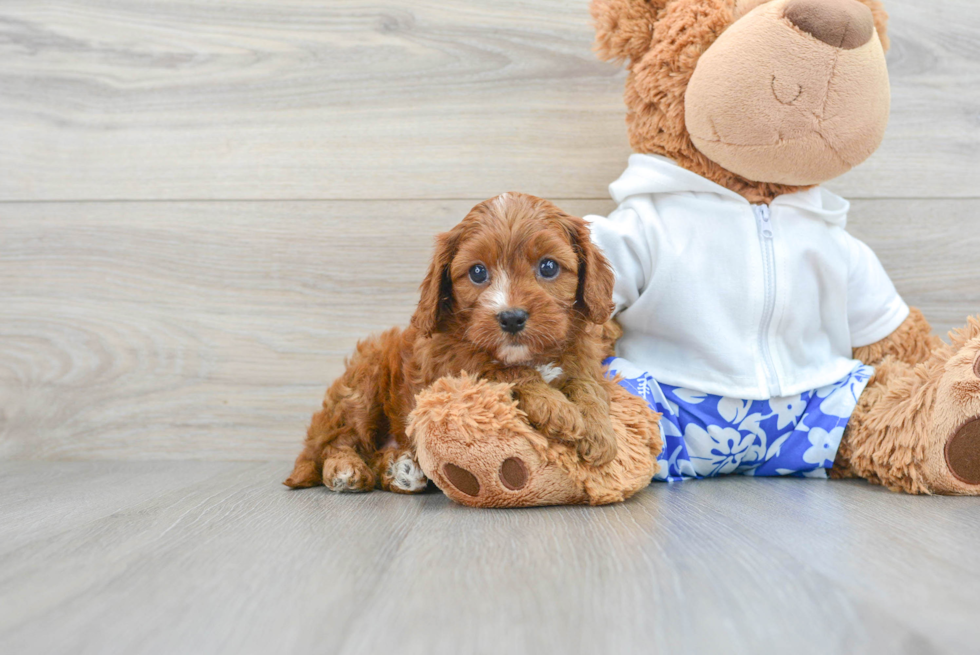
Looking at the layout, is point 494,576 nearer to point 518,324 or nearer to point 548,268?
point 518,324

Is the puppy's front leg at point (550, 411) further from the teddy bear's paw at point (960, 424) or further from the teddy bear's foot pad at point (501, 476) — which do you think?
the teddy bear's paw at point (960, 424)

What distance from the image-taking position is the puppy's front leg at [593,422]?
1.31 meters

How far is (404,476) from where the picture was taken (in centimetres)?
152

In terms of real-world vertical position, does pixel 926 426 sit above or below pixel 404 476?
above

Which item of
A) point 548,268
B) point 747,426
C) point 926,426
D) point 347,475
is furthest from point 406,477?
point 926,426

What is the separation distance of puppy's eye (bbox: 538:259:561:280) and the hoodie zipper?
55 cm

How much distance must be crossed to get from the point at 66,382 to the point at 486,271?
1.37 meters

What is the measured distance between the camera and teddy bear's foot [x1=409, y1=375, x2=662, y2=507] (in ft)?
4.15

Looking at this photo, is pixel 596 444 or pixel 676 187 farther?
pixel 676 187

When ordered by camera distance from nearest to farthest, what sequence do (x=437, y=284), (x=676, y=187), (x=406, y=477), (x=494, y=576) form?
(x=494, y=576) < (x=437, y=284) < (x=406, y=477) < (x=676, y=187)

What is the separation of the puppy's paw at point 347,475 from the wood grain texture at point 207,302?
478mm

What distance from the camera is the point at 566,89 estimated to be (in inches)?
77.2

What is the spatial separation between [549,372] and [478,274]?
0.23 metres

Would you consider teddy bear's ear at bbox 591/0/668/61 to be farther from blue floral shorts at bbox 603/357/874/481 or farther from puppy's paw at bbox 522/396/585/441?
puppy's paw at bbox 522/396/585/441
